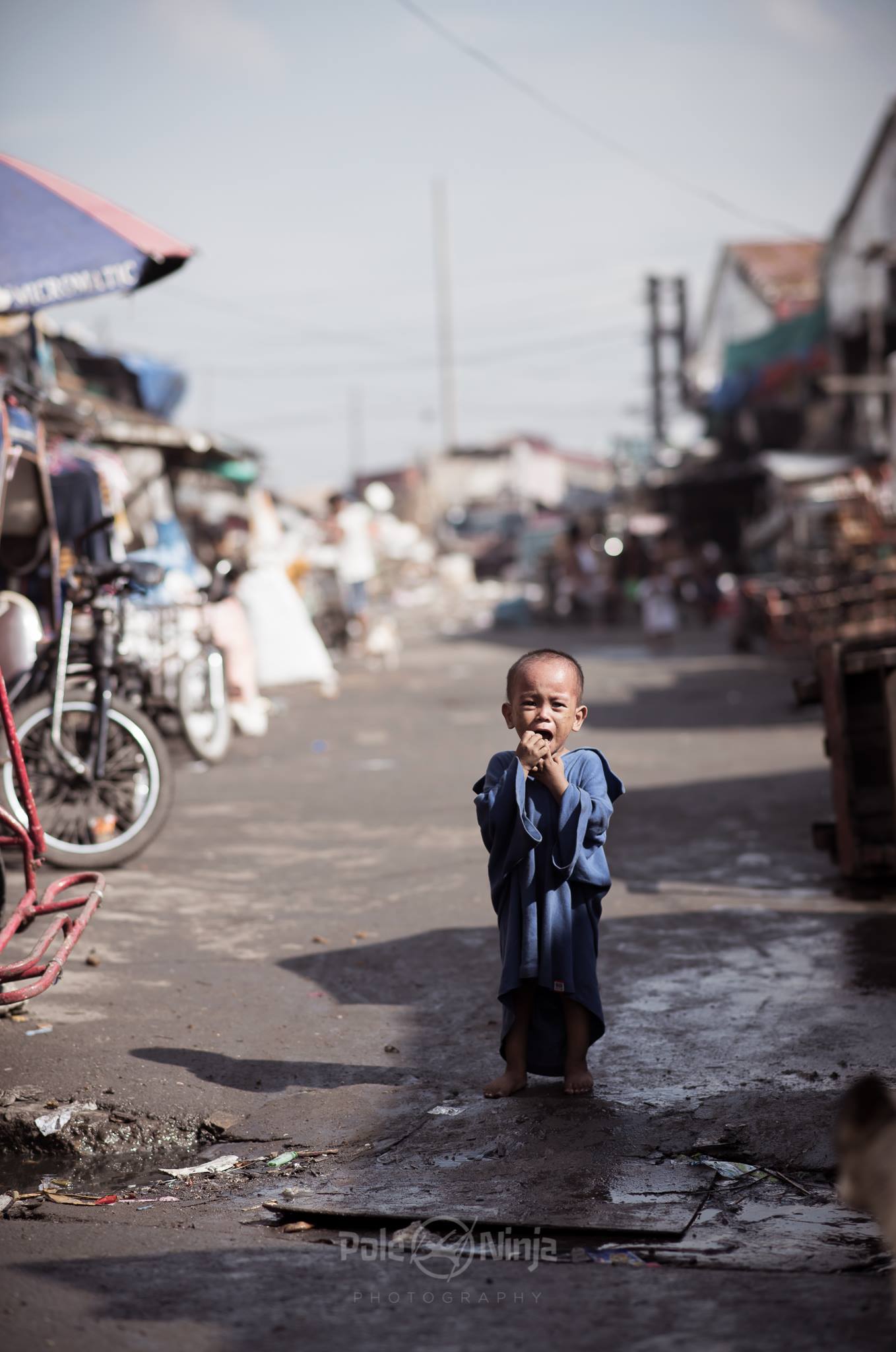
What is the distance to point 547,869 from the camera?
3.90 metres

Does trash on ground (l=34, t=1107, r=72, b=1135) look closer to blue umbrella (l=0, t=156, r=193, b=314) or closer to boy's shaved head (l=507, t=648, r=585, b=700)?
boy's shaved head (l=507, t=648, r=585, b=700)

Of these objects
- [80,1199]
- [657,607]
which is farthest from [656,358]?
[80,1199]

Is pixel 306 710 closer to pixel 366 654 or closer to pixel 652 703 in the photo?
pixel 652 703

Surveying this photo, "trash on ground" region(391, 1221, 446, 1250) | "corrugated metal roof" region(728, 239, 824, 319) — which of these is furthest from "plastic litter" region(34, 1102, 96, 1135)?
"corrugated metal roof" region(728, 239, 824, 319)

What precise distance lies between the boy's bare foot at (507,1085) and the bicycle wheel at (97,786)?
137 inches

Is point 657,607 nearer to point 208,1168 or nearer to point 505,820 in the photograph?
point 505,820

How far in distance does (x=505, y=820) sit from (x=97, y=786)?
3.56 m

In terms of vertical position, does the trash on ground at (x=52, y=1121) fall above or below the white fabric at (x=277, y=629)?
below

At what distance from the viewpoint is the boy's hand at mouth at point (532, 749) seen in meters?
3.76

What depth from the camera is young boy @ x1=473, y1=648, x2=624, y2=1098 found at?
3.83 meters

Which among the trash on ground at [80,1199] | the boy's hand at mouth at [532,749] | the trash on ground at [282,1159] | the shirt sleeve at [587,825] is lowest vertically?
the trash on ground at [80,1199]

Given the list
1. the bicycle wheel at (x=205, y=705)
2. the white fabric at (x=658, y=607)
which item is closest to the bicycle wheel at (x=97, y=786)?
the bicycle wheel at (x=205, y=705)

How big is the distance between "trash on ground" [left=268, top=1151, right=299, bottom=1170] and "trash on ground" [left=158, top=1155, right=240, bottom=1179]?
0.31ft

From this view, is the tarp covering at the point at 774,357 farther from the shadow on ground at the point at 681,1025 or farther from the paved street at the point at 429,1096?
the shadow on ground at the point at 681,1025
